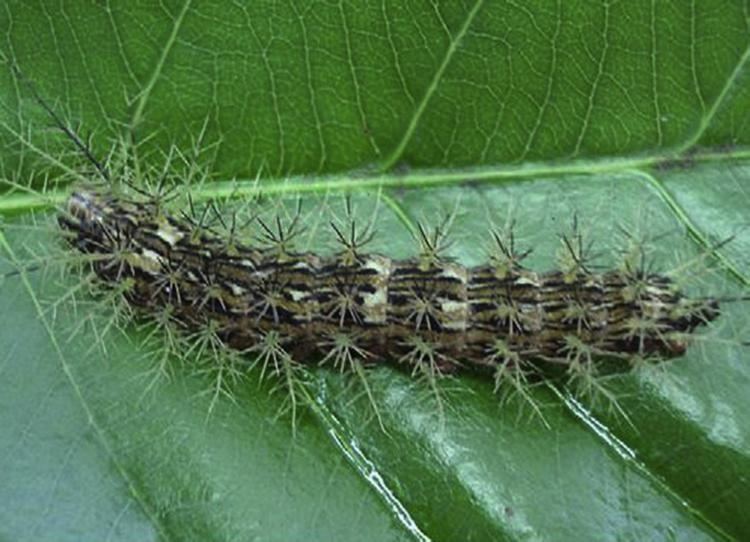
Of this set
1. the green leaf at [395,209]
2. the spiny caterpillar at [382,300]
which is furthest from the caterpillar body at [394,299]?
the green leaf at [395,209]

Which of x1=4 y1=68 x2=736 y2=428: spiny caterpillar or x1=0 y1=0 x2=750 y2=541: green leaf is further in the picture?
x1=4 y1=68 x2=736 y2=428: spiny caterpillar

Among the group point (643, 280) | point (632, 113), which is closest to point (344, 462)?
point (643, 280)

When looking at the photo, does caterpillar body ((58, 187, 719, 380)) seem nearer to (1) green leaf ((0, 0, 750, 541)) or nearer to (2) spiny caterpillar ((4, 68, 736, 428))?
(2) spiny caterpillar ((4, 68, 736, 428))

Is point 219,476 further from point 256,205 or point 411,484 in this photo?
point 256,205

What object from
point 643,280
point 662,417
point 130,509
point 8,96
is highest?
point 8,96

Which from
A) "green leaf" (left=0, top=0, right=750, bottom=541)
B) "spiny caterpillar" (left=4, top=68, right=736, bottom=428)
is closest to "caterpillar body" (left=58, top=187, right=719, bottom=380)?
"spiny caterpillar" (left=4, top=68, right=736, bottom=428)

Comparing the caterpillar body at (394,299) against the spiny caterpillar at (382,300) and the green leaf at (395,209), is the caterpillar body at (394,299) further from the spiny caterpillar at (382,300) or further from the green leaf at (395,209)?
the green leaf at (395,209)
